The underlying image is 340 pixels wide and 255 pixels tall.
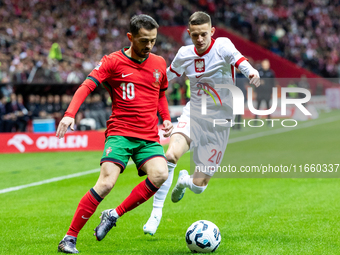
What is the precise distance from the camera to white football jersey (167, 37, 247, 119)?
5.92 metres

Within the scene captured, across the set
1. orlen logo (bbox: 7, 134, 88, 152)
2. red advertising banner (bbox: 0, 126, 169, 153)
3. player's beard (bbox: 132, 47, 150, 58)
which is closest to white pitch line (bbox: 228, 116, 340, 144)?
red advertising banner (bbox: 0, 126, 169, 153)

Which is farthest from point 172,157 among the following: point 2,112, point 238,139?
point 2,112

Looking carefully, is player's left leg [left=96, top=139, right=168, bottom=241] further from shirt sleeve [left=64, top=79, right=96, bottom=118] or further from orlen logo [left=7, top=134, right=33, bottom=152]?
orlen logo [left=7, top=134, right=33, bottom=152]

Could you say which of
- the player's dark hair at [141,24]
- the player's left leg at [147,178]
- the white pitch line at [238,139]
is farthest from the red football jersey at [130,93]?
the white pitch line at [238,139]

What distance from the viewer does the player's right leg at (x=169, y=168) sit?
5328 mm

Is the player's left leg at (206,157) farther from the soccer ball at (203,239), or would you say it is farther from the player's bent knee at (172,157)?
the soccer ball at (203,239)

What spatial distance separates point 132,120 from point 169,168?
1027mm

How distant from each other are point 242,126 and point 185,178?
12446mm

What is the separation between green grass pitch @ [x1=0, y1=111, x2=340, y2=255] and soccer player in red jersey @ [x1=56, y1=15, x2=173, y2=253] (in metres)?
0.47

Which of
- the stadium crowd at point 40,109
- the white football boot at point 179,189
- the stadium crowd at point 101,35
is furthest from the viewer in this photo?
the stadium crowd at point 101,35

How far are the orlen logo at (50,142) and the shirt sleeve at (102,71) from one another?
8.69 m

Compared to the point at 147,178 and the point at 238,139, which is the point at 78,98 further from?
the point at 238,139

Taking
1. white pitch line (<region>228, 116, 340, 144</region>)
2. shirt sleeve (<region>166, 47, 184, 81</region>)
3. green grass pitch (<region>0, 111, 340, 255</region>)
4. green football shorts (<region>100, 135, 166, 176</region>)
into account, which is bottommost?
white pitch line (<region>228, 116, 340, 144</region>)

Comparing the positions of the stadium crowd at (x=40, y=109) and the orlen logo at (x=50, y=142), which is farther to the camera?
the stadium crowd at (x=40, y=109)
